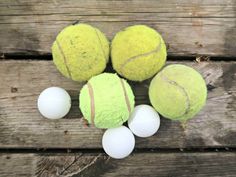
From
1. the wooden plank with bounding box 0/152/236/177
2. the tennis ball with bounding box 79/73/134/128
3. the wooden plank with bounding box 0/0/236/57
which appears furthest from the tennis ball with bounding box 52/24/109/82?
the wooden plank with bounding box 0/152/236/177

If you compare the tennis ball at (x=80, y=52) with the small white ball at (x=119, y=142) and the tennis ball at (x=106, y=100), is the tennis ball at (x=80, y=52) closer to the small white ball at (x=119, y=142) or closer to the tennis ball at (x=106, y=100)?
the tennis ball at (x=106, y=100)

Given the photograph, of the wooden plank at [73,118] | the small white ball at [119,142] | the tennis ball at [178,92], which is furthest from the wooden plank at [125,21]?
the small white ball at [119,142]

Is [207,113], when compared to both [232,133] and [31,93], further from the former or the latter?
[31,93]

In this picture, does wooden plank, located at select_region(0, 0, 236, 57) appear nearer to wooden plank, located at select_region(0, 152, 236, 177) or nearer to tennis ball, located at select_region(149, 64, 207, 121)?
tennis ball, located at select_region(149, 64, 207, 121)

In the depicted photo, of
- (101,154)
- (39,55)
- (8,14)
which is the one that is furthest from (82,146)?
(8,14)

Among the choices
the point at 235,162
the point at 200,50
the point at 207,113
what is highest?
the point at 200,50
